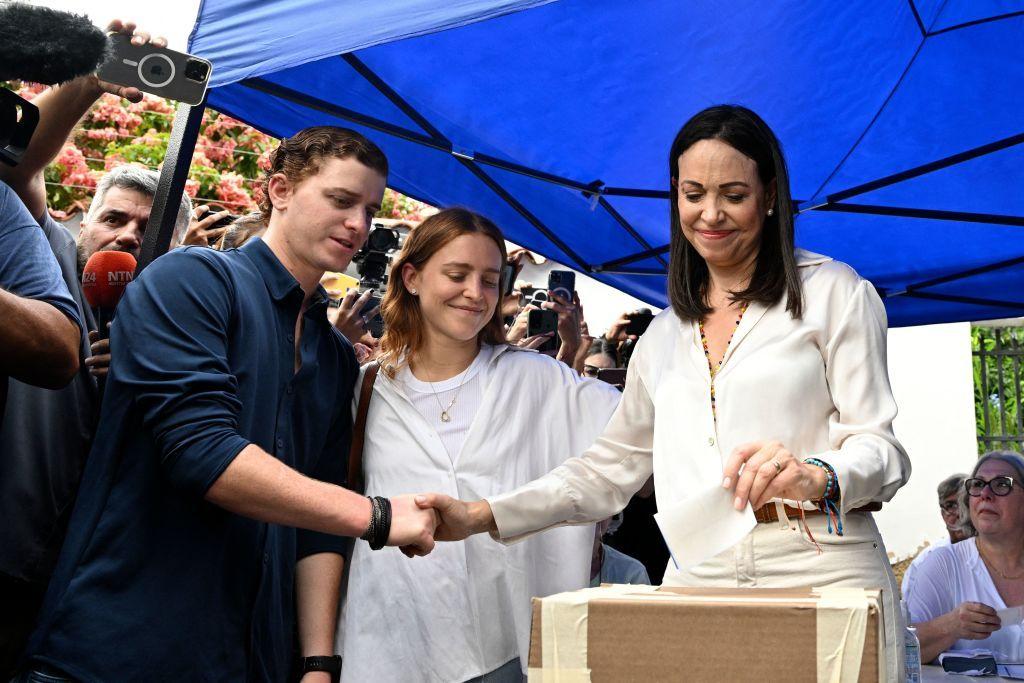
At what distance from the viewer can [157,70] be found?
229 centimetres

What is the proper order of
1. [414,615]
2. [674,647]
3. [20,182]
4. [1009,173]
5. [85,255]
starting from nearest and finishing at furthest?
[674,647] → [20,182] → [414,615] → [85,255] → [1009,173]

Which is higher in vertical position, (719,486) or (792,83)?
(792,83)

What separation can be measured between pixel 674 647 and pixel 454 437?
134cm

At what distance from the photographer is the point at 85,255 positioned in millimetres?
2979

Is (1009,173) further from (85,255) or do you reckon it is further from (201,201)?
(201,201)

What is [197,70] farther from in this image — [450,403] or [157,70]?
[450,403]

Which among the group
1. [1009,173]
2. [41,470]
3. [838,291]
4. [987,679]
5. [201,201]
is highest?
[201,201]

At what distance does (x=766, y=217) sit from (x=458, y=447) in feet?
3.11

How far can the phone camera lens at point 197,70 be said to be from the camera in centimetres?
237

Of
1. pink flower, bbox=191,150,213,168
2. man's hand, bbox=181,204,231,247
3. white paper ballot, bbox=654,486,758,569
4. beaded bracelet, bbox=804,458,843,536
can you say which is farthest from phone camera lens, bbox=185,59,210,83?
pink flower, bbox=191,150,213,168

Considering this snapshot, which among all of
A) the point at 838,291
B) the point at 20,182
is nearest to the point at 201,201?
the point at 20,182

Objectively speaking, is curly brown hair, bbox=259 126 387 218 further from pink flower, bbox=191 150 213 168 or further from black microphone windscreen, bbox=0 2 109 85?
pink flower, bbox=191 150 213 168

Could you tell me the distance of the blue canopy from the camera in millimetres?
3363

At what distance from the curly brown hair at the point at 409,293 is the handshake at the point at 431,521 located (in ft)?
2.23
